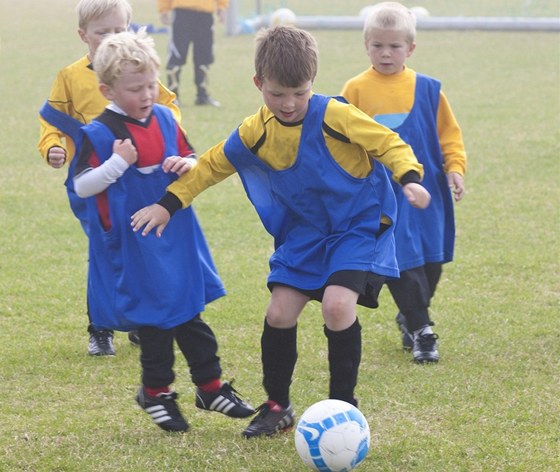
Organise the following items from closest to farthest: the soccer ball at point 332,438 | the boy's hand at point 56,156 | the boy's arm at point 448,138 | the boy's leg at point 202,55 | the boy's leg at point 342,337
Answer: the soccer ball at point 332,438 < the boy's leg at point 342,337 < the boy's hand at point 56,156 < the boy's arm at point 448,138 < the boy's leg at point 202,55

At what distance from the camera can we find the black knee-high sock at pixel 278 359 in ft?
13.8

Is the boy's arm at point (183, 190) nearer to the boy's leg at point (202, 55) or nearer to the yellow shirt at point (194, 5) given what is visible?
the boy's leg at point (202, 55)

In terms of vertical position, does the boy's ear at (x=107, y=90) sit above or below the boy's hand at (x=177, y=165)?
above

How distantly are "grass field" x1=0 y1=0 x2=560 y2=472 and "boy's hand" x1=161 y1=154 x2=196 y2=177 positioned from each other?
1029 millimetres

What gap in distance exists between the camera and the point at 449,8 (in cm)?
2461

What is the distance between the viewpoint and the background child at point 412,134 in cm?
520

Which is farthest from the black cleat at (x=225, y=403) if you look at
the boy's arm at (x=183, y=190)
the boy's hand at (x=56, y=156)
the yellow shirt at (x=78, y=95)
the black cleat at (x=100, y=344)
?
the yellow shirt at (x=78, y=95)

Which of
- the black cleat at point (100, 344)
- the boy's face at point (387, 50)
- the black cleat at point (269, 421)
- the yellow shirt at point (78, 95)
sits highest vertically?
the boy's face at point (387, 50)

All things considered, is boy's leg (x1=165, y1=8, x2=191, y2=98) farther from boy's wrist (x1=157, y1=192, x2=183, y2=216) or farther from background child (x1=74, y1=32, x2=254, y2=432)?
boy's wrist (x1=157, y1=192, x2=183, y2=216)

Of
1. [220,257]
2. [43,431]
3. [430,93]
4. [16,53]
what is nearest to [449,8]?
[16,53]

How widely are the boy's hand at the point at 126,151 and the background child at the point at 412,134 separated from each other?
1.56 metres

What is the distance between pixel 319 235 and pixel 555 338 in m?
1.89

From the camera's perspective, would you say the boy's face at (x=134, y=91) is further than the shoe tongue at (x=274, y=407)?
No

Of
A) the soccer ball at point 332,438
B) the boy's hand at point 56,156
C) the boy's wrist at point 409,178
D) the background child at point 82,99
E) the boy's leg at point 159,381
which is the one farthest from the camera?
the background child at point 82,99
